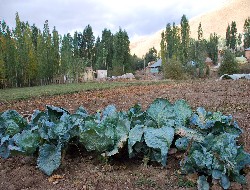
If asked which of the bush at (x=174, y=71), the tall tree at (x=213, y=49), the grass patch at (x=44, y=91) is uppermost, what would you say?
the tall tree at (x=213, y=49)

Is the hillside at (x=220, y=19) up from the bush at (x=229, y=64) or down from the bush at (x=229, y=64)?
up

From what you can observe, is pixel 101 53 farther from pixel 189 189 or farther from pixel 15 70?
pixel 189 189

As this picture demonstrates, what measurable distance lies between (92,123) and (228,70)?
34021 mm

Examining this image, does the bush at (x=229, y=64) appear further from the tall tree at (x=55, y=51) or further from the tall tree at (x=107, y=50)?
the tall tree at (x=107, y=50)

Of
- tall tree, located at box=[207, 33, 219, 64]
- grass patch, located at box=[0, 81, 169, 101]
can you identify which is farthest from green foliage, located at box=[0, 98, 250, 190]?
tall tree, located at box=[207, 33, 219, 64]

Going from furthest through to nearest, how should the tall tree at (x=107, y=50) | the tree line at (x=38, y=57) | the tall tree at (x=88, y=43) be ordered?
the tall tree at (x=88, y=43)
the tall tree at (x=107, y=50)
the tree line at (x=38, y=57)

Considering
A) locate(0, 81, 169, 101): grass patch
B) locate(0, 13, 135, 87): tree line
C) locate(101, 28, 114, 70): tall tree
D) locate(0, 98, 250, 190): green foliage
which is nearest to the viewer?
locate(0, 98, 250, 190): green foliage

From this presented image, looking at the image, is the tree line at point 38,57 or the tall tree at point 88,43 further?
the tall tree at point 88,43

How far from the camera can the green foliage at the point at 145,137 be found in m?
3.48

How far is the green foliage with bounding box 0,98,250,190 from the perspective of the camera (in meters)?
3.48

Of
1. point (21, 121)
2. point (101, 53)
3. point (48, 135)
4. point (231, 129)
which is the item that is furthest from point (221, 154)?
point (101, 53)

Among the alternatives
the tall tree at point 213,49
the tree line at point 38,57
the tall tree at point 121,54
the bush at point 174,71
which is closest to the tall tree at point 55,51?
the tree line at point 38,57

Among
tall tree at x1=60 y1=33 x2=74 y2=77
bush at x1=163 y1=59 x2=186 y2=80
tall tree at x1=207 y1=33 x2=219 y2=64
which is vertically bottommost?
bush at x1=163 y1=59 x2=186 y2=80

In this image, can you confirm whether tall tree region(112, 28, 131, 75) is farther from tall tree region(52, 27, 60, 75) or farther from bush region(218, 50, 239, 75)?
bush region(218, 50, 239, 75)
